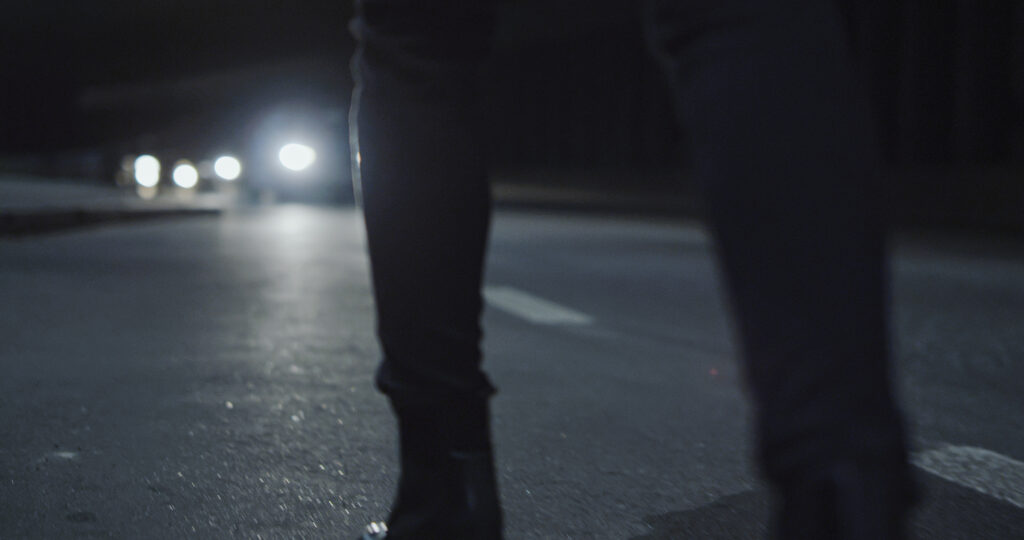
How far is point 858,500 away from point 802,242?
8.2 inches

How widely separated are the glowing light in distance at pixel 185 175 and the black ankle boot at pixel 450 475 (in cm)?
2269

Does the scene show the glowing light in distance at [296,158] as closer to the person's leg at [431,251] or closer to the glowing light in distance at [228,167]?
the glowing light in distance at [228,167]

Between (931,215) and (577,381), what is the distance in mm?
12502

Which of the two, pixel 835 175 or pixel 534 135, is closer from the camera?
pixel 835 175

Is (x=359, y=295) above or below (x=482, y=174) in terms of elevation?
below

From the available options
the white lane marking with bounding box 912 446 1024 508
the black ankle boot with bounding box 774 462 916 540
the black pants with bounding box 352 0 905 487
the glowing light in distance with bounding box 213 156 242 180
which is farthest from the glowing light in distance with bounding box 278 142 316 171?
the black ankle boot with bounding box 774 462 916 540

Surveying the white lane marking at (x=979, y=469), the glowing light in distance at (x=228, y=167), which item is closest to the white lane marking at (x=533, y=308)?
the white lane marking at (x=979, y=469)

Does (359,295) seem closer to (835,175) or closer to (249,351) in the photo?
(249,351)

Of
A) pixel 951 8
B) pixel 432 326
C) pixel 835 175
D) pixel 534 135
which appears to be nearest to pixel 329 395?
pixel 432 326

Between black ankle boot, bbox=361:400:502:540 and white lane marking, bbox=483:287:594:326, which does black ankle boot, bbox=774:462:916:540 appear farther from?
white lane marking, bbox=483:287:594:326

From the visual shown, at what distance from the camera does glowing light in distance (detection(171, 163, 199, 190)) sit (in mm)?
23188

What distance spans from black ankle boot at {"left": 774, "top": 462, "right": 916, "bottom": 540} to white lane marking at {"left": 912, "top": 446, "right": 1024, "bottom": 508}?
109 cm

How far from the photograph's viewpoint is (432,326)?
1461mm

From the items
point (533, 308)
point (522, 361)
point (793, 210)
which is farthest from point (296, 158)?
point (793, 210)
